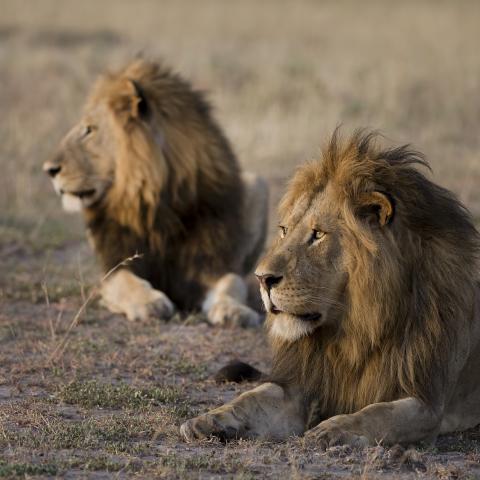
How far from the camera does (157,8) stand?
2923 cm

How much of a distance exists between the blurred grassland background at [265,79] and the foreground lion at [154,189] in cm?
162

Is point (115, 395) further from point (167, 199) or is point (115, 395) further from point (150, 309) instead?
point (167, 199)

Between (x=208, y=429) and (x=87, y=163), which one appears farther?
(x=87, y=163)

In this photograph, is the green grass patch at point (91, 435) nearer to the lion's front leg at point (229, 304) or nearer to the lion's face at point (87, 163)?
the lion's front leg at point (229, 304)

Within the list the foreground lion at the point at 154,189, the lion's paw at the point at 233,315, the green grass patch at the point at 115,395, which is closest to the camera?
the green grass patch at the point at 115,395

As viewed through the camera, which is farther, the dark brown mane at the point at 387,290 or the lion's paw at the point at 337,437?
the dark brown mane at the point at 387,290

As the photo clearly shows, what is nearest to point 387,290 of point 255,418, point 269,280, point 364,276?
point 364,276

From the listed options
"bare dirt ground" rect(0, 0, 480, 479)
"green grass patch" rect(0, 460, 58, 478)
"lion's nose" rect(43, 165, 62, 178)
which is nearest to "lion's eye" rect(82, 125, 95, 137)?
"lion's nose" rect(43, 165, 62, 178)

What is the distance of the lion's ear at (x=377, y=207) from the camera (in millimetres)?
4480

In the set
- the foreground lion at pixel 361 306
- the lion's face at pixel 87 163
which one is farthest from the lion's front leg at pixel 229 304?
the foreground lion at pixel 361 306

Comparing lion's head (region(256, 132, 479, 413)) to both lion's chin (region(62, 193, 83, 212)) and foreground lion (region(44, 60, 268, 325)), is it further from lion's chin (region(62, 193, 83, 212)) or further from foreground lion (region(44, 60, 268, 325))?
lion's chin (region(62, 193, 83, 212))

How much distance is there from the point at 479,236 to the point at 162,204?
3.04 meters

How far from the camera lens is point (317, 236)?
4.57m

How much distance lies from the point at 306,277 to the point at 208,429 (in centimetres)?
68
